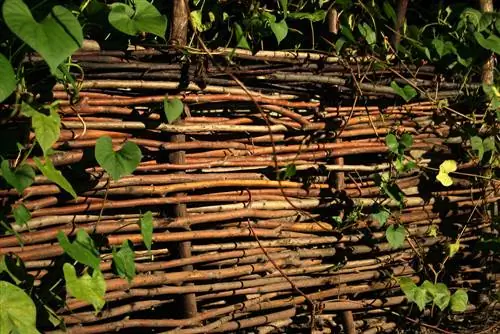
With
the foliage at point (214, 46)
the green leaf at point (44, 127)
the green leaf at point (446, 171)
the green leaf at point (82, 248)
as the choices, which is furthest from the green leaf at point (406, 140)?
the green leaf at point (44, 127)

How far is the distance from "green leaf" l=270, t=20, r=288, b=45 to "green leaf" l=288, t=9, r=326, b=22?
0.47 feet

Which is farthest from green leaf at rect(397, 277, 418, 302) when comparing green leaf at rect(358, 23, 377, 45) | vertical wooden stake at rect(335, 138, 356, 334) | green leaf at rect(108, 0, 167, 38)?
green leaf at rect(108, 0, 167, 38)

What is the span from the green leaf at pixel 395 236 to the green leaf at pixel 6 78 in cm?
179

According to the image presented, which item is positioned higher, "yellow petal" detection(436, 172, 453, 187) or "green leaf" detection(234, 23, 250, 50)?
"green leaf" detection(234, 23, 250, 50)

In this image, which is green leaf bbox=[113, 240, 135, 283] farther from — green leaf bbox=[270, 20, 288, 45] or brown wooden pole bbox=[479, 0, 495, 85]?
brown wooden pole bbox=[479, 0, 495, 85]

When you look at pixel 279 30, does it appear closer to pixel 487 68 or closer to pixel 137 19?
pixel 137 19

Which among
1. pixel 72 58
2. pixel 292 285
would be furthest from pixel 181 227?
pixel 72 58

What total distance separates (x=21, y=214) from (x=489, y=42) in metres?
2.16

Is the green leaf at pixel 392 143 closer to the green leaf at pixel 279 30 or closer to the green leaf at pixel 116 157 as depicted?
the green leaf at pixel 279 30

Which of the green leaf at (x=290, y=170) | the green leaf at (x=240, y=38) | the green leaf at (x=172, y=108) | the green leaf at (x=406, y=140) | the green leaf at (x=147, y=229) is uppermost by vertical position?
the green leaf at (x=240, y=38)

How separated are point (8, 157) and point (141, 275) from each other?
2.20 feet

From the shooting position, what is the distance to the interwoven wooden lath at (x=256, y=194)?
267 centimetres

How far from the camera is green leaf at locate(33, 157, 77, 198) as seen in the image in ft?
7.77

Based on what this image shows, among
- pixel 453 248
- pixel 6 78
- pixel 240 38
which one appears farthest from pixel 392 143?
pixel 6 78
